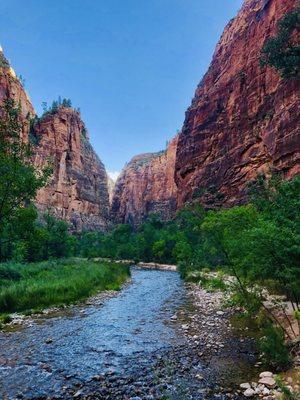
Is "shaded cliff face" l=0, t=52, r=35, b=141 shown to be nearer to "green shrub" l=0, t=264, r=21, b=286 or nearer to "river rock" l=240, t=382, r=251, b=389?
"green shrub" l=0, t=264, r=21, b=286

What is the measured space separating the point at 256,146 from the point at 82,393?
51420 millimetres

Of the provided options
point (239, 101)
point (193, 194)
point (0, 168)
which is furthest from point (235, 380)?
point (193, 194)

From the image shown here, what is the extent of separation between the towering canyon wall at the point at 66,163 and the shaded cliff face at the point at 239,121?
135 feet

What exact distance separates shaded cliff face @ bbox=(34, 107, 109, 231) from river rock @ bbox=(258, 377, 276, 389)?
9285cm

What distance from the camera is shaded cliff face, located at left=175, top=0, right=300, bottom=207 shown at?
4406cm

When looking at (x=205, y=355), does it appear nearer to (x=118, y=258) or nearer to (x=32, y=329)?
(x=32, y=329)

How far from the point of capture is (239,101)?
61.9 meters

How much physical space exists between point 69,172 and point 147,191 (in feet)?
132

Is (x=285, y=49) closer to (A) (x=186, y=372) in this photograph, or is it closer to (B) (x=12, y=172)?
(B) (x=12, y=172)

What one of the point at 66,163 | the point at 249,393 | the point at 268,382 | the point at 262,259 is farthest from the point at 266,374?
the point at 66,163

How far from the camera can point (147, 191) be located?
140000 millimetres

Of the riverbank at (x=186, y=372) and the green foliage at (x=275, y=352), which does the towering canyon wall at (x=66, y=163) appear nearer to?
the riverbank at (x=186, y=372)

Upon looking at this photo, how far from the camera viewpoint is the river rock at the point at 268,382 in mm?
7203

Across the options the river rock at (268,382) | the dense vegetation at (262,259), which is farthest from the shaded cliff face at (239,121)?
the river rock at (268,382)
